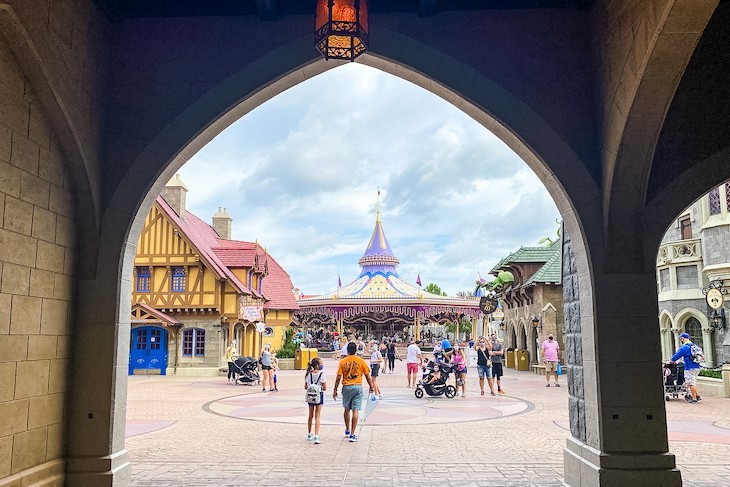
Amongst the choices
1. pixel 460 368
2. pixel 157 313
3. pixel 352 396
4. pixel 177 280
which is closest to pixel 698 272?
pixel 460 368

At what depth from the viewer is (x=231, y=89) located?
636 centimetres

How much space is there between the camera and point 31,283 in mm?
5344

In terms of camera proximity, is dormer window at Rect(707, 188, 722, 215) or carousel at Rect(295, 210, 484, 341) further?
carousel at Rect(295, 210, 484, 341)

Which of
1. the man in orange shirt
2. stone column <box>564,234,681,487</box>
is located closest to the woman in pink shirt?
the man in orange shirt

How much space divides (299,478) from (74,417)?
2413 mm

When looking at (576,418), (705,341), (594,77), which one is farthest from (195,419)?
(705,341)

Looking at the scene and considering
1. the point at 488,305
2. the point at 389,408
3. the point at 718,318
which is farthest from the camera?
the point at 488,305

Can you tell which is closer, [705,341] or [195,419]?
[195,419]

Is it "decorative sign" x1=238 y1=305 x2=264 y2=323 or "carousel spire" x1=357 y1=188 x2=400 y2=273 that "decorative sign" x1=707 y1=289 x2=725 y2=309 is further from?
"carousel spire" x1=357 y1=188 x2=400 y2=273

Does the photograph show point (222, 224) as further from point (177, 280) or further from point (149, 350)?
point (149, 350)

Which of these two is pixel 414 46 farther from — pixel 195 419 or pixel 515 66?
pixel 195 419

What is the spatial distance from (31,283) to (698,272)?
76.5 ft

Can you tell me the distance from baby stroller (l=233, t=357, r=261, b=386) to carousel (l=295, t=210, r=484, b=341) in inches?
755

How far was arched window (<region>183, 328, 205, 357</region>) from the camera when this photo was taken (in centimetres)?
2442
